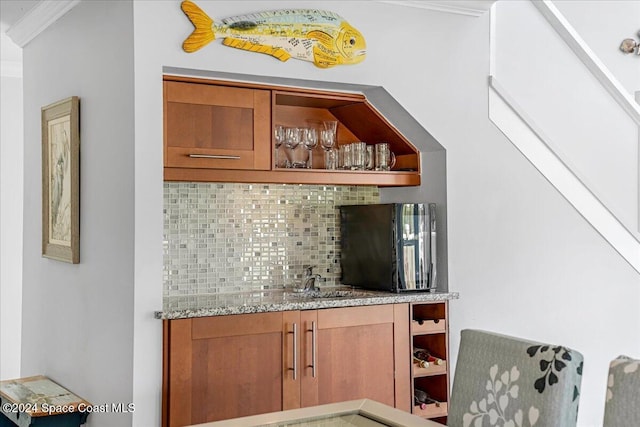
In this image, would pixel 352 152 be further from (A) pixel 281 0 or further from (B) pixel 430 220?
(A) pixel 281 0

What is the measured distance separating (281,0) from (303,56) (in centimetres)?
27

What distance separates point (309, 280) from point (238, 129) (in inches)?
34.7

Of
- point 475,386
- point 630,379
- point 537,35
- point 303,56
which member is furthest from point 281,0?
point 630,379

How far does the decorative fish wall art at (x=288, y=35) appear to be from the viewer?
3.40 m

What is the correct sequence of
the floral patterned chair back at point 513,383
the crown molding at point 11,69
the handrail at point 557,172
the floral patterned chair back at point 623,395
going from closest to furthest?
1. the floral patterned chair back at point 623,395
2. the floral patterned chair back at point 513,383
3. the handrail at point 557,172
4. the crown molding at point 11,69

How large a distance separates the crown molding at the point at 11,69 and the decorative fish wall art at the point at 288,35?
296cm

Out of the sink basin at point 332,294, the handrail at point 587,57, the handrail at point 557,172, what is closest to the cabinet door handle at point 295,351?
the sink basin at point 332,294

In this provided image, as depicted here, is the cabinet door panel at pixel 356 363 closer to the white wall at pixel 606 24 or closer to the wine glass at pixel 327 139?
the wine glass at pixel 327 139

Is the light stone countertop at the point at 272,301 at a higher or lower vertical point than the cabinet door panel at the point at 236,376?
higher

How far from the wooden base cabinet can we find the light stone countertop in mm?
33

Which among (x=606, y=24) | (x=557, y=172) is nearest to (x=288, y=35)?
(x=557, y=172)

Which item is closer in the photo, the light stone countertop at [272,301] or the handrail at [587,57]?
the light stone countertop at [272,301]

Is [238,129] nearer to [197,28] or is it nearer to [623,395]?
[197,28]

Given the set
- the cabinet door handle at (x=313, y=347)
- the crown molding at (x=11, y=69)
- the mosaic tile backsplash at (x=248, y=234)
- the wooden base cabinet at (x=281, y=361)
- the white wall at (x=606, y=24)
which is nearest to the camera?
the wooden base cabinet at (x=281, y=361)
